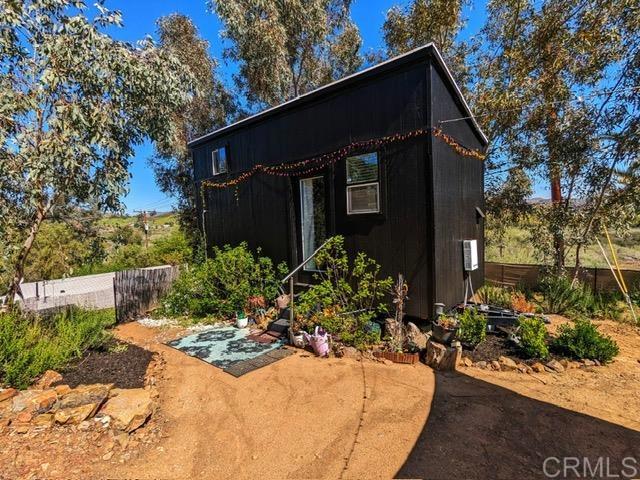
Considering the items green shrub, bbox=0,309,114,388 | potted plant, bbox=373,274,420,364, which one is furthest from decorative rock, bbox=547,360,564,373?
A: green shrub, bbox=0,309,114,388

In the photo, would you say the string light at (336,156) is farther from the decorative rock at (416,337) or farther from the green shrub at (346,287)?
the decorative rock at (416,337)

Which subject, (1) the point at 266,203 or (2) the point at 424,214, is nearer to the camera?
(2) the point at 424,214

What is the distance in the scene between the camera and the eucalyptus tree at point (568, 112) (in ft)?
20.5

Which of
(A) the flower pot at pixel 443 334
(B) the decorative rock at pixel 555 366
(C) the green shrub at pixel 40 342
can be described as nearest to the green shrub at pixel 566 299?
(B) the decorative rock at pixel 555 366

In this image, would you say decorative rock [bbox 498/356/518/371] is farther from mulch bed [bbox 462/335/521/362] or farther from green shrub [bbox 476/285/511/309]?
green shrub [bbox 476/285/511/309]

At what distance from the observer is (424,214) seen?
4.39m

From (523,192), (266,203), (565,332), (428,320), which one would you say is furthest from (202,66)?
(565,332)

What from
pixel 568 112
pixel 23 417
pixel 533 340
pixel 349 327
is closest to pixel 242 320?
pixel 349 327

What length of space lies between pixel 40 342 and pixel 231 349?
216cm

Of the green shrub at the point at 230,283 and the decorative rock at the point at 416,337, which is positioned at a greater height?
the green shrub at the point at 230,283

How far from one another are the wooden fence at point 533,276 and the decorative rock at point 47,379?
846 cm

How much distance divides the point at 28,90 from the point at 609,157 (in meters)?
9.46

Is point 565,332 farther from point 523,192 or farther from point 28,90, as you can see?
point 28,90

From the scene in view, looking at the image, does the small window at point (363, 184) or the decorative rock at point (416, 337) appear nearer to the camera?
the decorative rock at point (416, 337)
